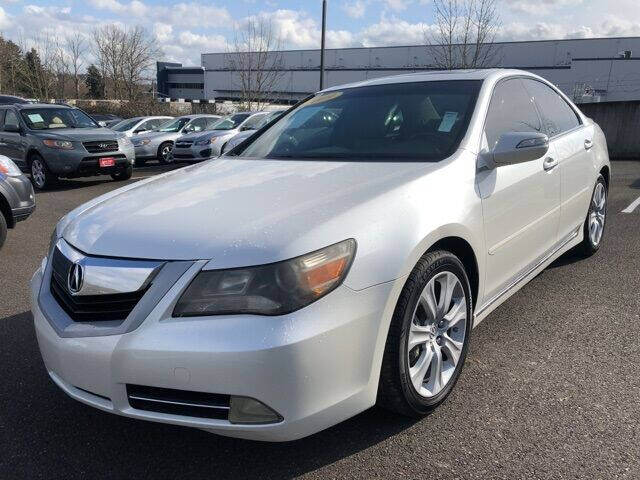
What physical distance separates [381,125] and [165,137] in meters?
14.0

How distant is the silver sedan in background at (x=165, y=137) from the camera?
1580cm

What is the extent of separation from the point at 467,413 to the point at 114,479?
1562 mm

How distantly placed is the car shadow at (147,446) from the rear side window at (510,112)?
171 cm

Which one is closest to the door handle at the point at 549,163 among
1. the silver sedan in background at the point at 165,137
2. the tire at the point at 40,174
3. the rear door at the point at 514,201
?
the rear door at the point at 514,201

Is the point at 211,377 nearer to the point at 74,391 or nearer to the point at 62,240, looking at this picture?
the point at 74,391

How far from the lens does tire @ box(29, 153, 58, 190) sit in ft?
35.0

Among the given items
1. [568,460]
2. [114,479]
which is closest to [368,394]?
[568,460]

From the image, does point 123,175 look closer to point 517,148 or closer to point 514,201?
point 514,201

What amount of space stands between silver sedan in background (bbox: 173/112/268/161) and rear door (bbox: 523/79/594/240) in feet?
35.3

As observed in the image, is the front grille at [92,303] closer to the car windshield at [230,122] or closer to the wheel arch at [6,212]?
the wheel arch at [6,212]

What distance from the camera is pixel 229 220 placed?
2234 mm

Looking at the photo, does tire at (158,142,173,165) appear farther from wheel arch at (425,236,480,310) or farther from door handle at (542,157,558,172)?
wheel arch at (425,236,480,310)

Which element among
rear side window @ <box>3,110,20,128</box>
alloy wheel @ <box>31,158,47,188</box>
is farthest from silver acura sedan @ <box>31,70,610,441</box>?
rear side window @ <box>3,110,20,128</box>

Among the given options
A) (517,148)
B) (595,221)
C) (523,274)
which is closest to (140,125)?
(595,221)
